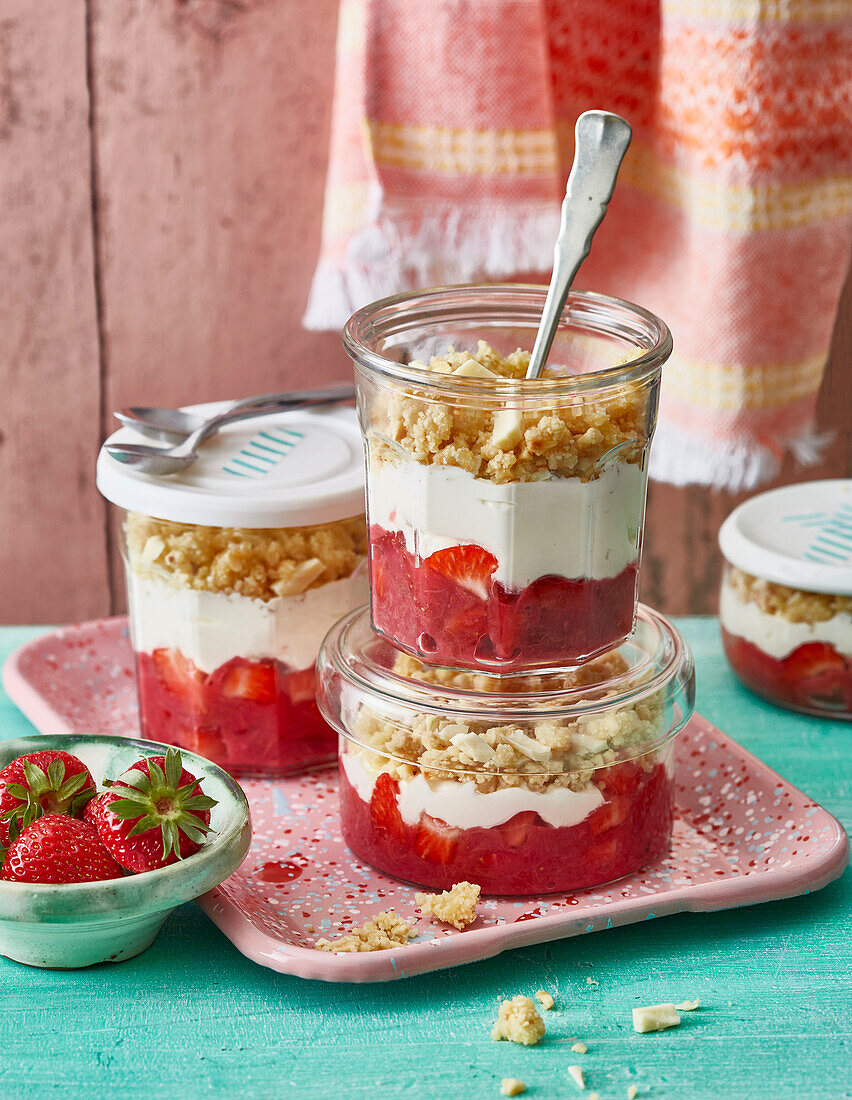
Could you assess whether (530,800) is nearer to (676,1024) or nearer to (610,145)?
(676,1024)

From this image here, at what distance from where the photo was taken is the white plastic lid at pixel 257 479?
96 cm

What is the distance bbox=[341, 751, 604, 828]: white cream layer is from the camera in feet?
2.74

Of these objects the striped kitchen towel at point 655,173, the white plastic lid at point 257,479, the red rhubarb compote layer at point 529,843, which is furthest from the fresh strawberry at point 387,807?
the striped kitchen towel at point 655,173

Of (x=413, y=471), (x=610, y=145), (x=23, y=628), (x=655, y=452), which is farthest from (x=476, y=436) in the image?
(x=23, y=628)

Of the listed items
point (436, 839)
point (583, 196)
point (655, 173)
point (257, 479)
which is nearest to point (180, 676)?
point (257, 479)

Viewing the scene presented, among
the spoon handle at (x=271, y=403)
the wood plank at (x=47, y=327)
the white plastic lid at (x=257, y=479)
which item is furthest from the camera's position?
the wood plank at (x=47, y=327)

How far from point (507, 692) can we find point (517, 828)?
9 centimetres

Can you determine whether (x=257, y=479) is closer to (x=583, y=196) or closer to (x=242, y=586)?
(x=242, y=586)

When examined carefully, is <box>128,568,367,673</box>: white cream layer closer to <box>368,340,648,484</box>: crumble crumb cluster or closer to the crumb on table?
<box>368,340,648,484</box>: crumble crumb cluster

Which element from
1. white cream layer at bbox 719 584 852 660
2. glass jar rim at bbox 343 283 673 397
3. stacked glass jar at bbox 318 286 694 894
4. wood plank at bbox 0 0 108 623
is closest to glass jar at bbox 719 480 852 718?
white cream layer at bbox 719 584 852 660

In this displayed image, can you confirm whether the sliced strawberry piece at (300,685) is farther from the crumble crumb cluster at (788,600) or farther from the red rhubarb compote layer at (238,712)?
the crumble crumb cluster at (788,600)

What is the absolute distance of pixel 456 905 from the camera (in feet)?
2.67

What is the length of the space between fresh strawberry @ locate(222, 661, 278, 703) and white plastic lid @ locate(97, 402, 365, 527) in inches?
4.8

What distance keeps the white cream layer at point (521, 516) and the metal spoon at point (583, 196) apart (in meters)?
0.10
